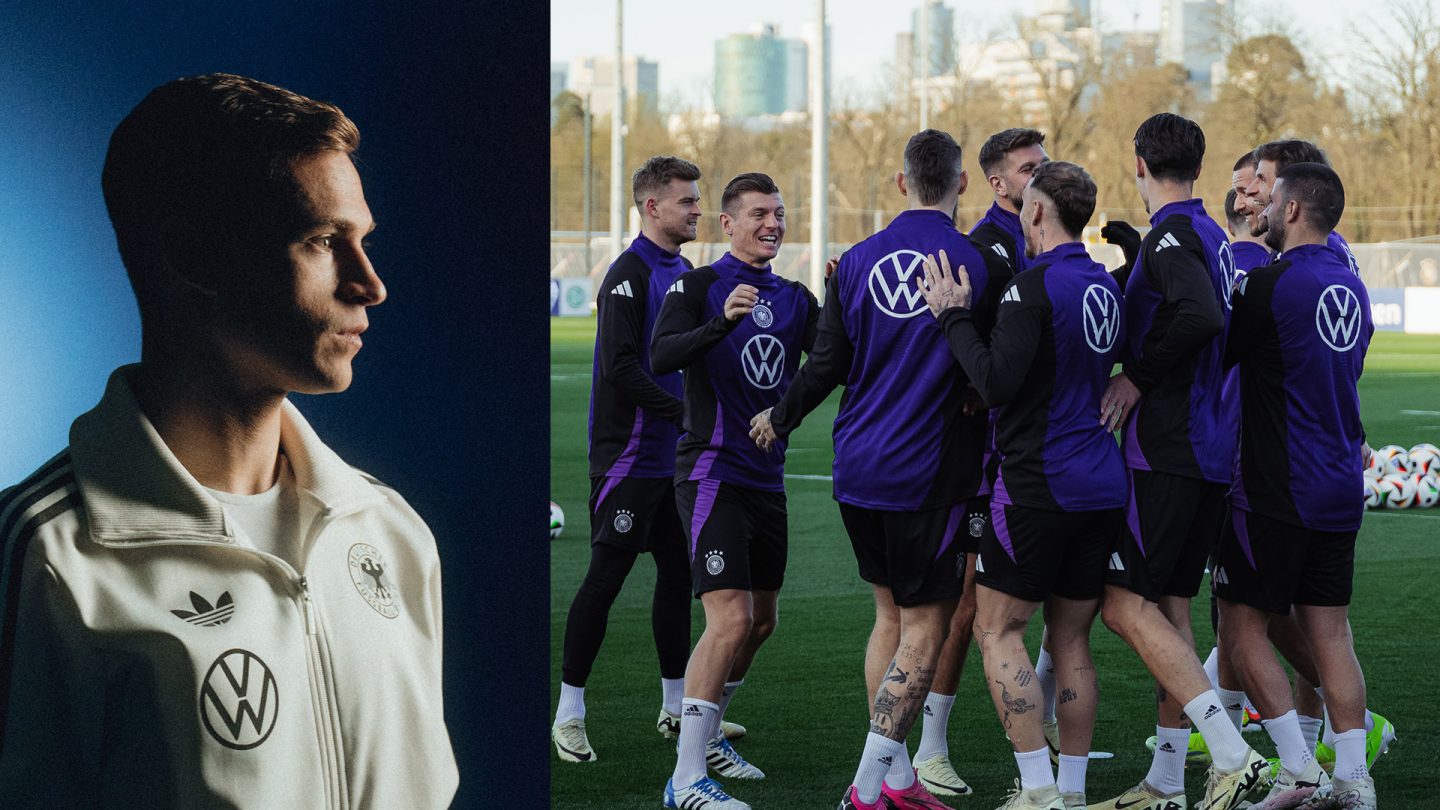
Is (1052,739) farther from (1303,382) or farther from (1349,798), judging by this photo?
(1303,382)

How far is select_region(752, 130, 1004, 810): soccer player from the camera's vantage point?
505cm

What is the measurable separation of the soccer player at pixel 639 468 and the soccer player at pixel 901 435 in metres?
1.08

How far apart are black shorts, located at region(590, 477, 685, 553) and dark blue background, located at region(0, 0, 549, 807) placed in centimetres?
249

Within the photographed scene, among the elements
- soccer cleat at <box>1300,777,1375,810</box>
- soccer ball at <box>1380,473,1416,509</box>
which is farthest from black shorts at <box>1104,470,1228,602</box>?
soccer ball at <box>1380,473,1416,509</box>

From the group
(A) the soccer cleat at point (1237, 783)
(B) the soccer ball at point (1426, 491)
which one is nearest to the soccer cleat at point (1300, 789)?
(A) the soccer cleat at point (1237, 783)

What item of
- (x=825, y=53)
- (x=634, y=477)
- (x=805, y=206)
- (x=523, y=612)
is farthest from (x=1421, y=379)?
(x=805, y=206)

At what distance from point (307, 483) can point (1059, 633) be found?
2.74m

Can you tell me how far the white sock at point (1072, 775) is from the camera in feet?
16.9

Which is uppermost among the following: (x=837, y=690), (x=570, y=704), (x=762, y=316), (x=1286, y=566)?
(x=762, y=316)

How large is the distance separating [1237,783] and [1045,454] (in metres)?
1.17

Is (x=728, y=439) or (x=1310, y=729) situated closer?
(x=728, y=439)

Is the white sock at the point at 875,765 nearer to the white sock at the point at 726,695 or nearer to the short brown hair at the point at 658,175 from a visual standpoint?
the white sock at the point at 726,695

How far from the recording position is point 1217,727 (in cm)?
501

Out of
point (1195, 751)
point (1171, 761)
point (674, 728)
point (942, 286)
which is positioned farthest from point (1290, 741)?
point (674, 728)
